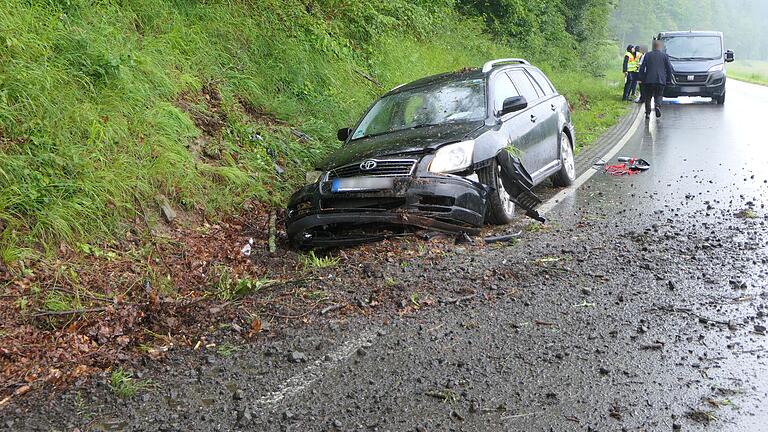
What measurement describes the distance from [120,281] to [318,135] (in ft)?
17.6

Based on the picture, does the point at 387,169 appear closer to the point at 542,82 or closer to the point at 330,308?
the point at 330,308

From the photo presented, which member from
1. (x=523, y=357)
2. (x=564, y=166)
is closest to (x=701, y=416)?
(x=523, y=357)

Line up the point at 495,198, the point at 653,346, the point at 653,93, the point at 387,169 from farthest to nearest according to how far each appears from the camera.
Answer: the point at 653,93, the point at 495,198, the point at 387,169, the point at 653,346

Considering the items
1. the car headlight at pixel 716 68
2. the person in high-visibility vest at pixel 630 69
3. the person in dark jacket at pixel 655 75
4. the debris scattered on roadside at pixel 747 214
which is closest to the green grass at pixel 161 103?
the person in dark jacket at pixel 655 75

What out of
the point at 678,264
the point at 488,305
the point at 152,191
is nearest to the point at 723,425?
the point at 488,305

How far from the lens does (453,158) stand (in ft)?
23.0

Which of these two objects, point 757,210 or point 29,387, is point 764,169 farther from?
point 29,387

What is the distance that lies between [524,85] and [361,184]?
3.52 m

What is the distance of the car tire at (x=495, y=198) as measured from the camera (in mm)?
7234

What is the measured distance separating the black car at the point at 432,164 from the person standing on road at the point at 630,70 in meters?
15.5

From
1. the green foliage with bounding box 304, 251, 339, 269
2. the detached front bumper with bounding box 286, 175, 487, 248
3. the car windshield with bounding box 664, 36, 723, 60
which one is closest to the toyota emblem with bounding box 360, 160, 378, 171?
the detached front bumper with bounding box 286, 175, 487, 248

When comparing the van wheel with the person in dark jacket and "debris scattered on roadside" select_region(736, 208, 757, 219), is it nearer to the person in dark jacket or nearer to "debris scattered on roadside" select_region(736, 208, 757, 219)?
the person in dark jacket

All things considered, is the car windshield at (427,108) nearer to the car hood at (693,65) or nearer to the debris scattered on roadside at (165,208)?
the debris scattered on roadside at (165,208)

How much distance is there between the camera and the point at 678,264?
5.89 meters
